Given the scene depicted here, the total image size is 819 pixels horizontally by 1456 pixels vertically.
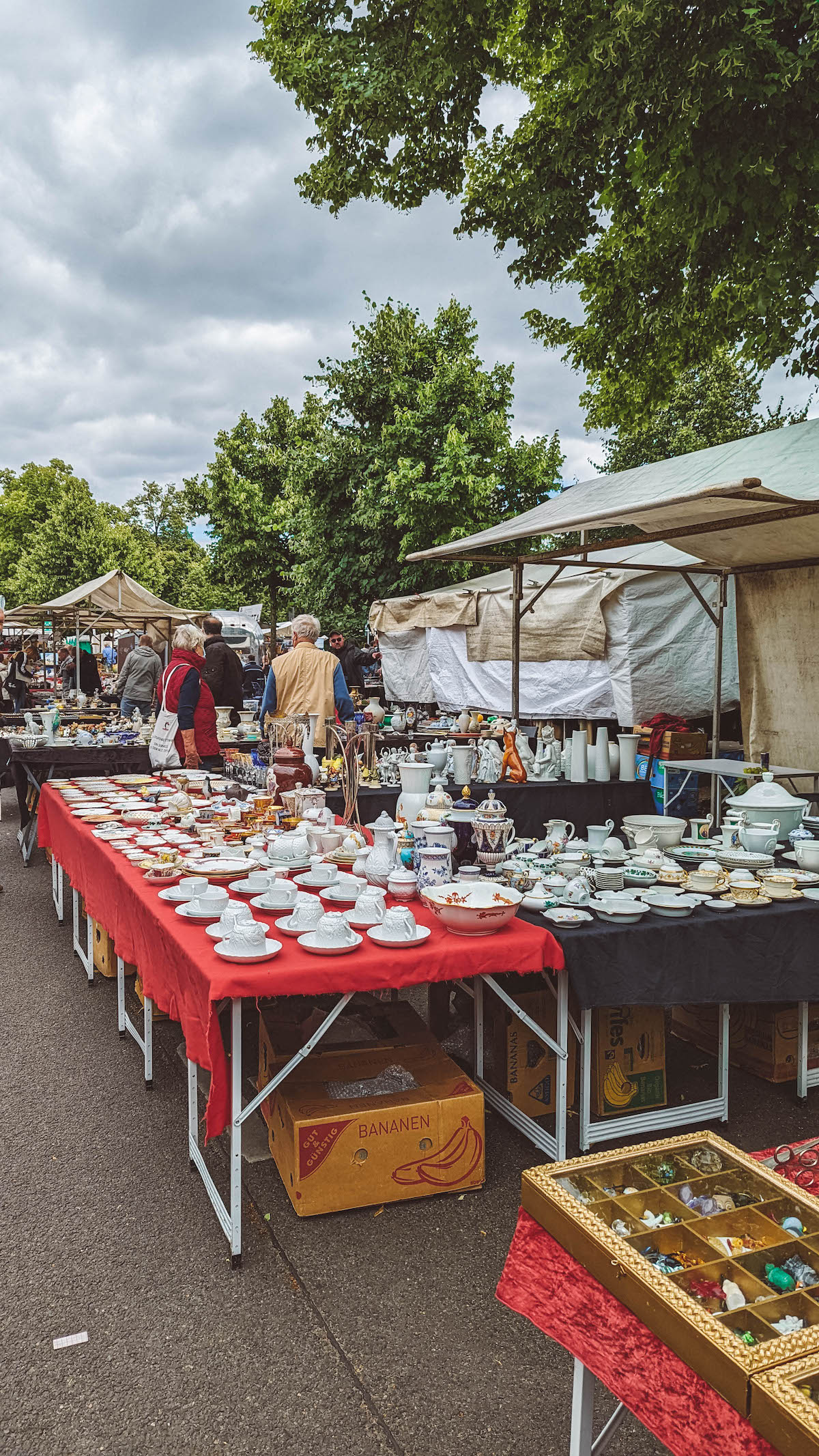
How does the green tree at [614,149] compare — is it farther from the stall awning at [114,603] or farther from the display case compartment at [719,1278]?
the stall awning at [114,603]

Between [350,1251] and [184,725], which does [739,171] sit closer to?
[184,725]

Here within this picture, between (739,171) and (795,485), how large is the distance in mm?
1722

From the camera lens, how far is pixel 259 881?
2916 millimetres

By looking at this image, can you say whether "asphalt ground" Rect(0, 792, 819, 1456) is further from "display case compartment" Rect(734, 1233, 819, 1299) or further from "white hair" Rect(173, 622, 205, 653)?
"white hair" Rect(173, 622, 205, 653)

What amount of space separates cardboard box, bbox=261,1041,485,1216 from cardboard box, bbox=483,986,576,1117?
34cm

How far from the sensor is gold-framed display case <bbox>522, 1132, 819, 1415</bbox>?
1032 millimetres

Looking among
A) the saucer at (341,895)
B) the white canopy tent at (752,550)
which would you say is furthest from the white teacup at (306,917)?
the white canopy tent at (752,550)

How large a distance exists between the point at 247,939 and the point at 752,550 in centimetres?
520

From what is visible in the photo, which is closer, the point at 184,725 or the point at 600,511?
the point at 600,511

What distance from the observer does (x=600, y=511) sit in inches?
182

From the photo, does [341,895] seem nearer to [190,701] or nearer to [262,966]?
[262,966]

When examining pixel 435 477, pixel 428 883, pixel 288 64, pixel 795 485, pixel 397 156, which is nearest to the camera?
pixel 428 883

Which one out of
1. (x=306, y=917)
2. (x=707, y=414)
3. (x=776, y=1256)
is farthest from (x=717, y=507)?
(x=707, y=414)

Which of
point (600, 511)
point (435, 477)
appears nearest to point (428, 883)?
point (600, 511)
